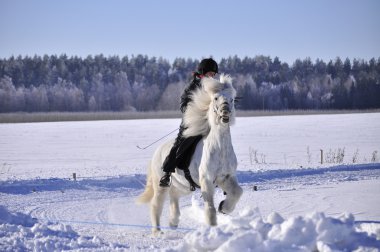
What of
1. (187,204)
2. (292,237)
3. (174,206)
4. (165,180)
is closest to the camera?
(292,237)

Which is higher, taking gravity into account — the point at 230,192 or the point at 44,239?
the point at 230,192

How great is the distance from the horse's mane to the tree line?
75.8 meters

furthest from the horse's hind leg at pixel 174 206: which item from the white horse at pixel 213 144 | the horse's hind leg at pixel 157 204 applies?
the white horse at pixel 213 144

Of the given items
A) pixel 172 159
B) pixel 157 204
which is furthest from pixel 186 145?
pixel 157 204

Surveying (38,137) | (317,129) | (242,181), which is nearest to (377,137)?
(317,129)

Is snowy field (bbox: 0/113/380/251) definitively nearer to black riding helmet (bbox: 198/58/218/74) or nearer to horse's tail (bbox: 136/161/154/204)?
horse's tail (bbox: 136/161/154/204)

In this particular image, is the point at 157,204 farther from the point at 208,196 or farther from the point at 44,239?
the point at 44,239

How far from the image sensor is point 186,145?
23.9ft

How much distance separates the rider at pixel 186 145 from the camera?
726 centimetres

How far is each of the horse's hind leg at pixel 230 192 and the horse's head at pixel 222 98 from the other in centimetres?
74

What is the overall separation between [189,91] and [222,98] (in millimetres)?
1007

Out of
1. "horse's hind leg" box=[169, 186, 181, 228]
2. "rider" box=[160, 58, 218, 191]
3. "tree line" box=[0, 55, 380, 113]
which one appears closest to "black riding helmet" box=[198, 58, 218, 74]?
"rider" box=[160, 58, 218, 191]

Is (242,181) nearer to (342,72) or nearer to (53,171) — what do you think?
(53,171)

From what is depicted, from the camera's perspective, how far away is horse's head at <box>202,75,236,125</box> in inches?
259
